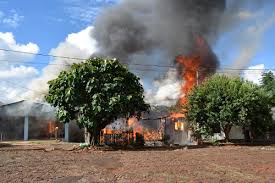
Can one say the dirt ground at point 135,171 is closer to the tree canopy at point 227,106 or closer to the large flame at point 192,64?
the tree canopy at point 227,106

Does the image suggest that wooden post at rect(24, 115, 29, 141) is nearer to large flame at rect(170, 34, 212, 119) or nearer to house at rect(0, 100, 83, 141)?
house at rect(0, 100, 83, 141)

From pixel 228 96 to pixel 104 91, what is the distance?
1082 cm

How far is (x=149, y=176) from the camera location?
1398 centimetres

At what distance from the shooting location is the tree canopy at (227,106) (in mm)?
30516

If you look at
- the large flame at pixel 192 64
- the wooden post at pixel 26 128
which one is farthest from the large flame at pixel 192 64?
the wooden post at pixel 26 128

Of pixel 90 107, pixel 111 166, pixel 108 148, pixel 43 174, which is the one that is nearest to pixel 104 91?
pixel 90 107

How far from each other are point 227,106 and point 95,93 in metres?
11.0

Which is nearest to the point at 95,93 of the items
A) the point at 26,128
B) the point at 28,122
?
the point at 26,128

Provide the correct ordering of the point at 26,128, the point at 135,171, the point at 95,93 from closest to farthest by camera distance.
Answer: the point at 135,171 → the point at 95,93 → the point at 26,128

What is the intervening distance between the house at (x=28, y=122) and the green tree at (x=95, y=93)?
13.9 metres

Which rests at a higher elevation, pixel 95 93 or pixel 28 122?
pixel 95 93

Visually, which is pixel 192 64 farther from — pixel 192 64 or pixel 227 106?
pixel 227 106

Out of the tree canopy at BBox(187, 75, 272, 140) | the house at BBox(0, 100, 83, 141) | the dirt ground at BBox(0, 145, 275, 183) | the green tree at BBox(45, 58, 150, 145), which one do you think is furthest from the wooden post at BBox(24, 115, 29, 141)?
the dirt ground at BBox(0, 145, 275, 183)

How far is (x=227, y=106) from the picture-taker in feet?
100
